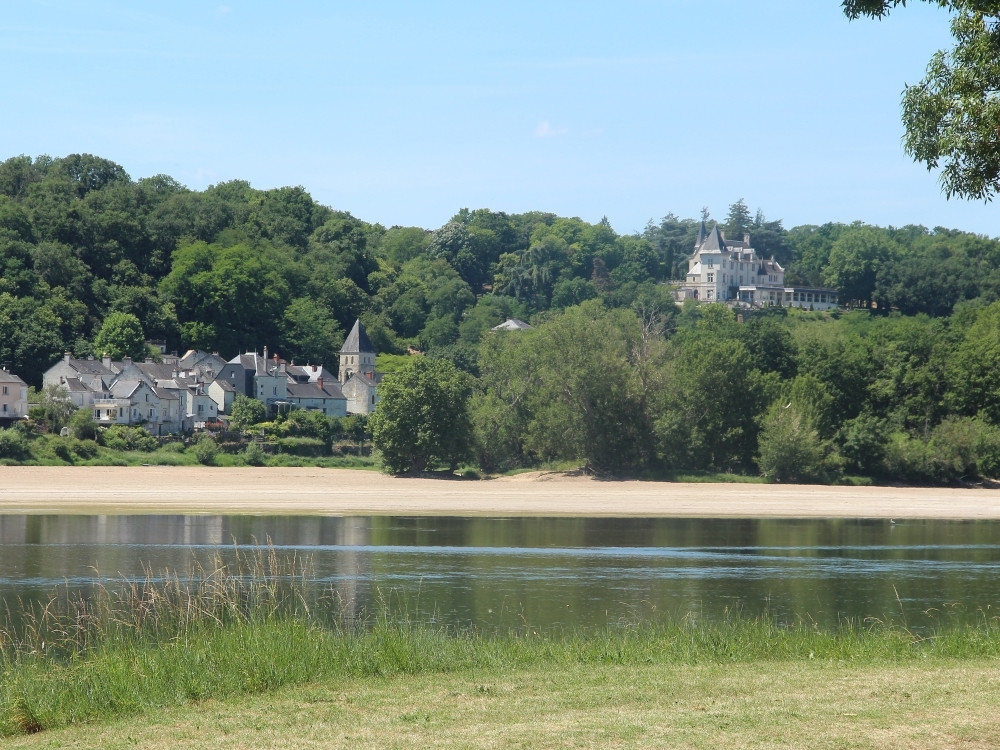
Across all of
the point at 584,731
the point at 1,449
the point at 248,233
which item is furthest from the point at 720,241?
the point at 584,731

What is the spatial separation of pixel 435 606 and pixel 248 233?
11768 centimetres

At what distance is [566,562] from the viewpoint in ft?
106

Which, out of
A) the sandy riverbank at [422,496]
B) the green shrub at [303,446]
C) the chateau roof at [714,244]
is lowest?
the sandy riverbank at [422,496]

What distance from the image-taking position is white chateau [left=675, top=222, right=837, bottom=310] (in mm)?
174750

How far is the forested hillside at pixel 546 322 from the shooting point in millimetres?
71938

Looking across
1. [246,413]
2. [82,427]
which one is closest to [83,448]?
[82,427]

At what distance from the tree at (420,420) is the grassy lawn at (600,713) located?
56.0 m

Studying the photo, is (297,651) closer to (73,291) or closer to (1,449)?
(1,449)

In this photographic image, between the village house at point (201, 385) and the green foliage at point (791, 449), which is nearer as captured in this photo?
the green foliage at point (791, 449)

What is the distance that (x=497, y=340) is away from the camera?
3455 inches

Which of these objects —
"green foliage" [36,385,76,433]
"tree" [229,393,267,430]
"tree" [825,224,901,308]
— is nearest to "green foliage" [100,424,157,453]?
"green foliage" [36,385,76,433]

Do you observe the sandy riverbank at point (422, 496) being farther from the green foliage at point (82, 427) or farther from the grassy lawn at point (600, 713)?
the grassy lawn at point (600, 713)

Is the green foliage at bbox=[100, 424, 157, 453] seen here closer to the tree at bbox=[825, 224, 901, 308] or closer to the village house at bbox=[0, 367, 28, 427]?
the village house at bbox=[0, 367, 28, 427]

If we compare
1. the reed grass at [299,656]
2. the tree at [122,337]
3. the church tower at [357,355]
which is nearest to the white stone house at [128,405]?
the tree at [122,337]
